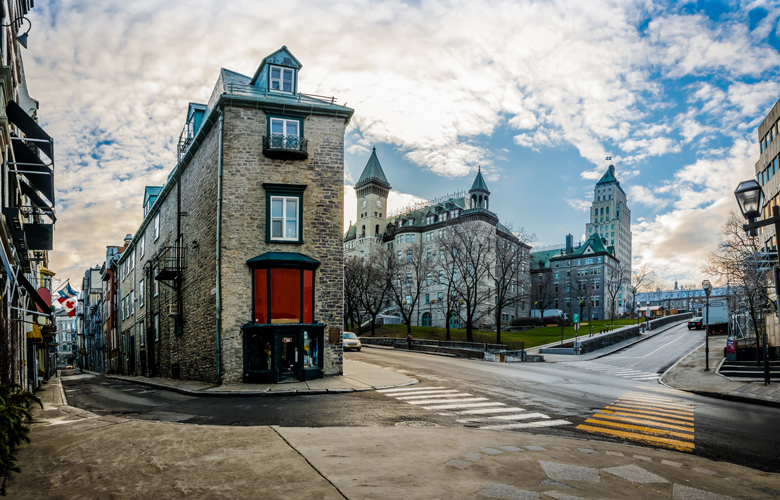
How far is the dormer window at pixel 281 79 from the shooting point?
24094 mm

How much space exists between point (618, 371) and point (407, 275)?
5448 centimetres

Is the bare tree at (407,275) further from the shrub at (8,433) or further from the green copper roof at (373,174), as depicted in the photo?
the shrub at (8,433)

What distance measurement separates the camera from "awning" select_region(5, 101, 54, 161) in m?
14.5

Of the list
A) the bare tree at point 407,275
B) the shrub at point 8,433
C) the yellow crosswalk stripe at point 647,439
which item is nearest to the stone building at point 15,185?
the shrub at point 8,433

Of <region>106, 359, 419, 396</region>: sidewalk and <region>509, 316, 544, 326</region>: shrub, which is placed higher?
<region>106, 359, 419, 396</region>: sidewalk

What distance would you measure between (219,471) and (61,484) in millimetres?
1903

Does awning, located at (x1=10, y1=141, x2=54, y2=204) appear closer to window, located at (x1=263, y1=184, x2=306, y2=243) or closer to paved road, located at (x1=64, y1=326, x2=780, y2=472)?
paved road, located at (x1=64, y1=326, x2=780, y2=472)

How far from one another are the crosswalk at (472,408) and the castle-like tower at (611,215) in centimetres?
17171

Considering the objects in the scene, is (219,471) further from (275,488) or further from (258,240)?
(258,240)

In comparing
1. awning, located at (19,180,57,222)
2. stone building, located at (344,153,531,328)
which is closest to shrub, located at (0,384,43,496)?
awning, located at (19,180,57,222)

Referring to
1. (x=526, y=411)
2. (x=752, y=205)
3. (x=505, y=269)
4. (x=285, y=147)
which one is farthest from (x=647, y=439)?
(x=505, y=269)

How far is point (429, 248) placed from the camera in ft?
337

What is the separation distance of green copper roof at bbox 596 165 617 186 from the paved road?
17748cm

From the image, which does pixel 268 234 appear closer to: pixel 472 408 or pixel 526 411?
pixel 472 408
